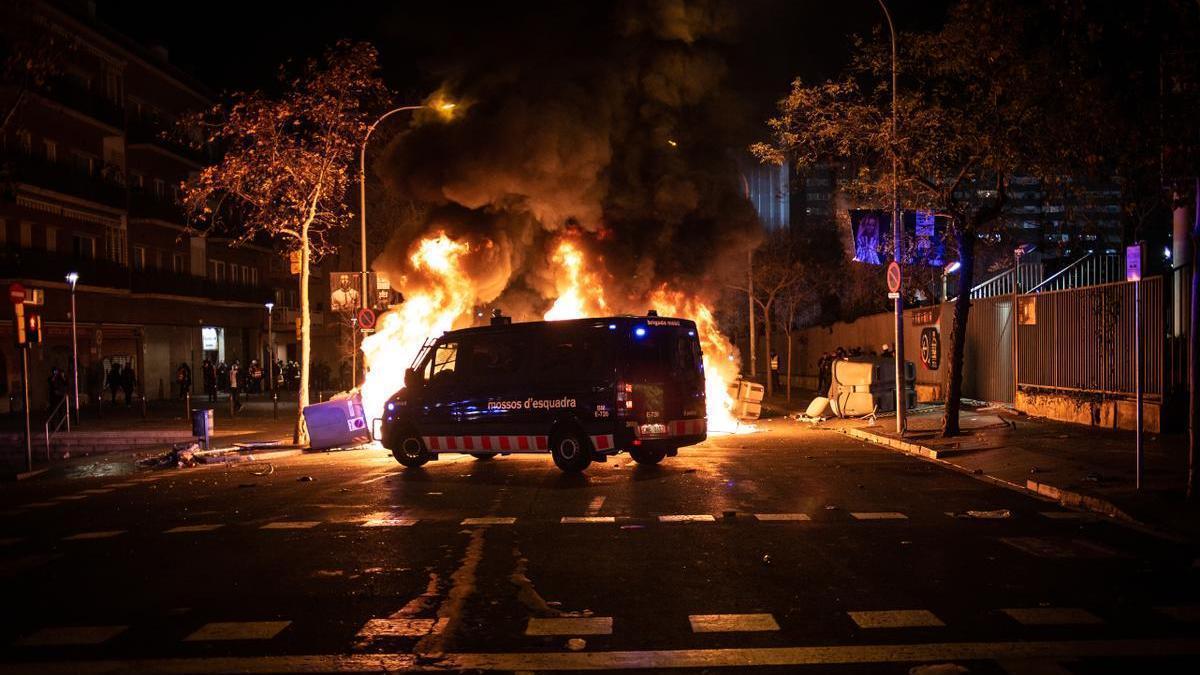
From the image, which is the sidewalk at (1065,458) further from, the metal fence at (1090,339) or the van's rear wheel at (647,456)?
the van's rear wheel at (647,456)

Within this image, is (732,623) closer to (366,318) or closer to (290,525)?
(290,525)

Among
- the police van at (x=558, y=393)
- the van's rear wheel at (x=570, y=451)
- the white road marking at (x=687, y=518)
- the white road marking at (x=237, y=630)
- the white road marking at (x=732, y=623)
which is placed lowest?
the white road marking at (x=687, y=518)

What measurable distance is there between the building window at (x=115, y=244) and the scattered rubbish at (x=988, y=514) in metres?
36.4

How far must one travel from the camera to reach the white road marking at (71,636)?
5.91 m

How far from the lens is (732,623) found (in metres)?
6.07

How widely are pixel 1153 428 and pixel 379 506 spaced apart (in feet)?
42.8

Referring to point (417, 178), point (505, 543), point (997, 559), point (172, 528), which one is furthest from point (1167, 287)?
point (417, 178)

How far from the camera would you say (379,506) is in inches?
440

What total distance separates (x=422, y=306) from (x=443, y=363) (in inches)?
388

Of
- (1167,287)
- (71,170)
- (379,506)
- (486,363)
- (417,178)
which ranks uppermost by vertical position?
(71,170)

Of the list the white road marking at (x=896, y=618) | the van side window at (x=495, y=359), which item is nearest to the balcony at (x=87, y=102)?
the van side window at (x=495, y=359)

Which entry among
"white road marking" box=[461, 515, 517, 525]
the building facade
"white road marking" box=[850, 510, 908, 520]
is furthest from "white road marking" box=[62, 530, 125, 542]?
the building facade

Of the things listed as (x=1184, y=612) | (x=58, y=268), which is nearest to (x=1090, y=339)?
(x=1184, y=612)

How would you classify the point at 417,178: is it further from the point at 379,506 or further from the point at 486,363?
the point at 379,506
